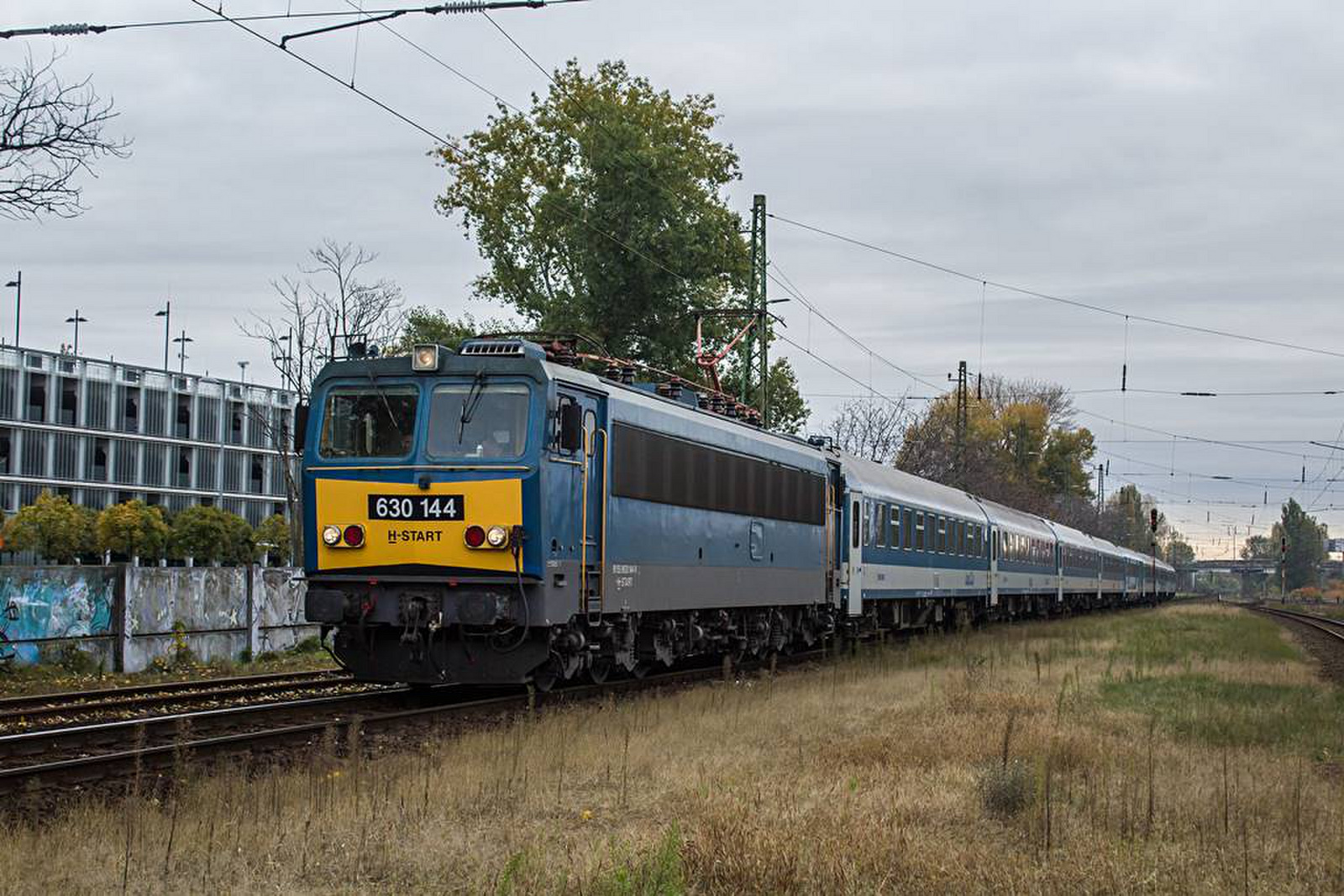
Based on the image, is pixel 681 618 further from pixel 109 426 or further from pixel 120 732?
pixel 109 426

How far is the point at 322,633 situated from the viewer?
610 inches

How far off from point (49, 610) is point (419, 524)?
8.53m

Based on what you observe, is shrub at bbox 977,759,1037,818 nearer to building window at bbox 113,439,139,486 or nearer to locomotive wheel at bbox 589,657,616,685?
locomotive wheel at bbox 589,657,616,685

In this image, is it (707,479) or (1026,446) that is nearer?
(707,479)

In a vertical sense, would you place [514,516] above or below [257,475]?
below

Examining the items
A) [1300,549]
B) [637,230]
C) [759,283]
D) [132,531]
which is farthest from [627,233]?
[1300,549]

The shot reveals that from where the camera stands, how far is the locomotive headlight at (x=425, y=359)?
15.4 meters

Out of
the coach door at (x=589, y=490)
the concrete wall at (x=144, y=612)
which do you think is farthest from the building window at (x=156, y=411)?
the coach door at (x=589, y=490)

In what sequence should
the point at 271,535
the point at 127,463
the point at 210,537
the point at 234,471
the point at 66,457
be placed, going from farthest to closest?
1. the point at 234,471
2. the point at 127,463
3. the point at 66,457
4. the point at 271,535
5. the point at 210,537

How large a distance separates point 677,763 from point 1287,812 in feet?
14.9

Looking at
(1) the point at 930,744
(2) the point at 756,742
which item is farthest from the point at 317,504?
(1) the point at 930,744

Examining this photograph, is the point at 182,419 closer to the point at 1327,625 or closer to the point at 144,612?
the point at 1327,625

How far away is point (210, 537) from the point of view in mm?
78688

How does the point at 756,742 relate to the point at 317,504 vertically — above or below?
below
